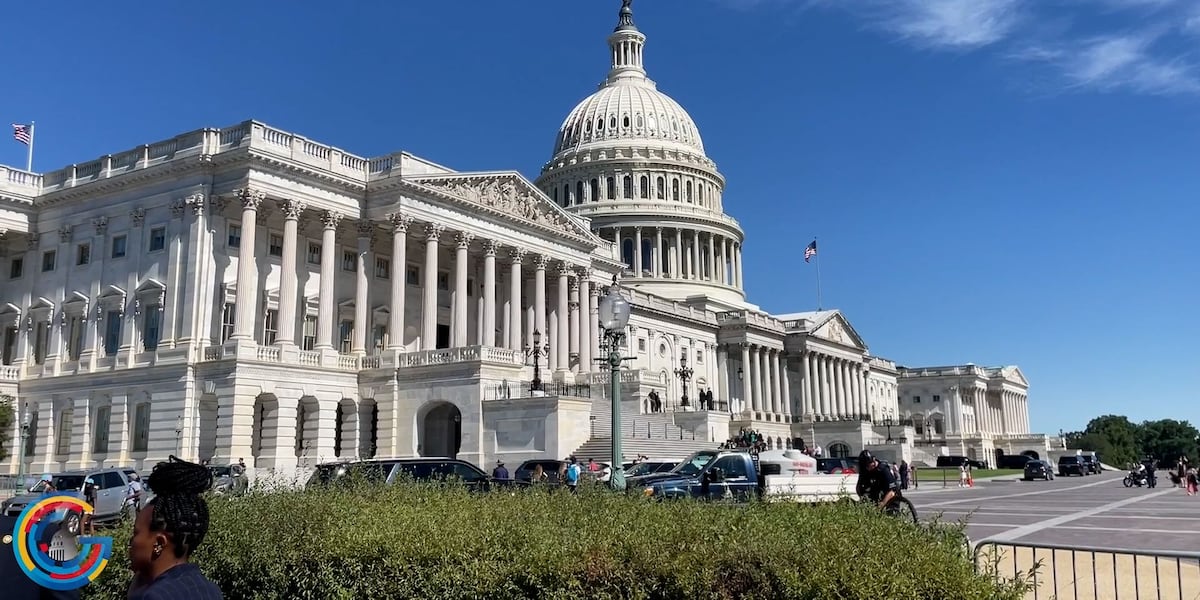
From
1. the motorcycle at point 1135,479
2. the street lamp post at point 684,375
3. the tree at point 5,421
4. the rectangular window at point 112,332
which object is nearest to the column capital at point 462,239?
the rectangular window at point 112,332

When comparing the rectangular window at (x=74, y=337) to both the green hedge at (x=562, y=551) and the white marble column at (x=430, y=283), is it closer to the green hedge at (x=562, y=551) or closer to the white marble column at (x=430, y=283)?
the white marble column at (x=430, y=283)

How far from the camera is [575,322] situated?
67062 mm

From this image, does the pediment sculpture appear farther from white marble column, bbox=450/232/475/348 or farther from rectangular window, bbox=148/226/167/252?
rectangular window, bbox=148/226/167/252

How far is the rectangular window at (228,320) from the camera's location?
163 feet

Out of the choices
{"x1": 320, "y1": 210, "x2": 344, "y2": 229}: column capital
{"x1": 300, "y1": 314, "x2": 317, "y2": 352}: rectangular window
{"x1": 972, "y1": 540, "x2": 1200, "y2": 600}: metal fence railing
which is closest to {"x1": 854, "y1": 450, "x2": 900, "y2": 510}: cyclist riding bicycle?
{"x1": 972, "y1": 540, "x2": 1200, "y2": 600}: metal fence railing

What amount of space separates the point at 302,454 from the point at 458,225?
616 inches

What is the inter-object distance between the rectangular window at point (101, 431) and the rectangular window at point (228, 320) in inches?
282

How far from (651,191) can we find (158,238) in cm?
7326

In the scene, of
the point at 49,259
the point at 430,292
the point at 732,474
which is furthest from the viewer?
the point at 49,259

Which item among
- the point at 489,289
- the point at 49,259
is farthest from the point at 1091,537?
the point at 49,259

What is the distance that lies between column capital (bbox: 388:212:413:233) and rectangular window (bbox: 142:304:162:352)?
41.7 ft

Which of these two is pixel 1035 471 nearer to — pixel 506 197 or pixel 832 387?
pixel 506 197

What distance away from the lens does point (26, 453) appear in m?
51.9

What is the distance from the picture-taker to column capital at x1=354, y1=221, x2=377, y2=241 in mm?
54125
